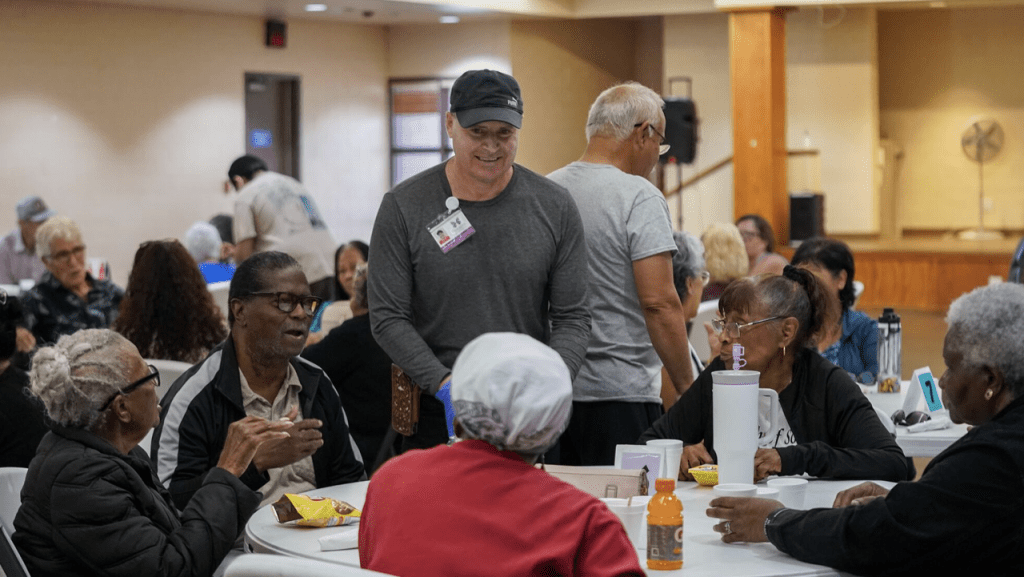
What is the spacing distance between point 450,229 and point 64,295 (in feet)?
11.7

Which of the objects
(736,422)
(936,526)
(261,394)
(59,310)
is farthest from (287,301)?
(59,310)

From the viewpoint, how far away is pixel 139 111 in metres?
11.9

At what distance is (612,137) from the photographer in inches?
135

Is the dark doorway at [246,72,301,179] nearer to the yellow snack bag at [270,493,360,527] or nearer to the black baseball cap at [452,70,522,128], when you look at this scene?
the black baseball cap at [452,70,522,128]

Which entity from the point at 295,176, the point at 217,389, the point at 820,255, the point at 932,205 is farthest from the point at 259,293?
the point at 932,205

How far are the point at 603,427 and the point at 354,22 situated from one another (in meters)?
11.6

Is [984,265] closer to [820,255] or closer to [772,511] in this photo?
[820,255]

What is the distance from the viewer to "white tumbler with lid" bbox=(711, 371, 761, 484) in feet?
8.18

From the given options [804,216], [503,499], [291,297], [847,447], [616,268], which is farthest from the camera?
[804,216]

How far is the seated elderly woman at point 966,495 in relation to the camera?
1.99 m

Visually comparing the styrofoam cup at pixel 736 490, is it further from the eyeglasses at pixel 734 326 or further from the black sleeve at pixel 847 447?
the eyeglasses at pixel 734 326

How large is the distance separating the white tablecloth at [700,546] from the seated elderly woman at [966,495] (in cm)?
7

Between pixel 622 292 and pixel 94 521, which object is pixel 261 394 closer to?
pixel 94 521

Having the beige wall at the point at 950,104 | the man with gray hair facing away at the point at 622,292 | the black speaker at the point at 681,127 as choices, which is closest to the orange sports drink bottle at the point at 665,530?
the man with gray hair facing away at the point at 622,292
